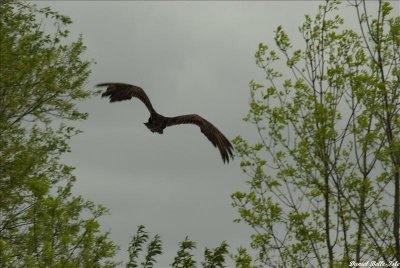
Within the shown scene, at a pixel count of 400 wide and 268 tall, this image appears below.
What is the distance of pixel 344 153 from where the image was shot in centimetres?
1747

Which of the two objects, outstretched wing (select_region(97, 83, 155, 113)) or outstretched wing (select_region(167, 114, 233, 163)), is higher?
outstretched wing (select_region(97, 83, 155, 113))

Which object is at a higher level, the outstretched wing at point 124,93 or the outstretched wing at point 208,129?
the outstretched wing at point 124,93

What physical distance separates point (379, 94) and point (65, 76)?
8752 mm

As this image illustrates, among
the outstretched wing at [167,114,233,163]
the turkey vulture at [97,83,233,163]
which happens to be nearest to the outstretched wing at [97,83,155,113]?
the turkey vulture at [97,83,233,163]

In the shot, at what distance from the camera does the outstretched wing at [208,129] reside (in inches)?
608

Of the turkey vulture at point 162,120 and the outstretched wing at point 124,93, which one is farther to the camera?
the outstretched wing at point 124,93

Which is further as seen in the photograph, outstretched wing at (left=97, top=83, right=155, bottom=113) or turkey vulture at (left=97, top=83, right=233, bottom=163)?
outstretched wing at (left=97, top=83, right=155, bottom=113)

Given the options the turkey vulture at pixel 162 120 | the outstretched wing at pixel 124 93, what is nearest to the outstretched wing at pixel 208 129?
the turkey vulture at pixel 162 120

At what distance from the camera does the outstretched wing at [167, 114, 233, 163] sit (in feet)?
50.7

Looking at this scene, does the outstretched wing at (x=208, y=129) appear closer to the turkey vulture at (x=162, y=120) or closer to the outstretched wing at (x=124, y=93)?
the turkey vulture at (x=162, y=120)

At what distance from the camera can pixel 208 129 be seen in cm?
1580

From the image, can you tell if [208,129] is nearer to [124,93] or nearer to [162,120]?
[162,120]

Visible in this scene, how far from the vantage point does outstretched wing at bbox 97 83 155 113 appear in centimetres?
1603

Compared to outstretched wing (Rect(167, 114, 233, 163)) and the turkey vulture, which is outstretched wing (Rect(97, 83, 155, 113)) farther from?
outstretched wing (Rect(167, 114, 233, 163))
